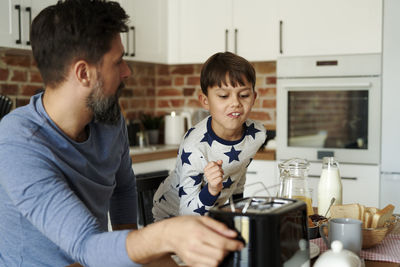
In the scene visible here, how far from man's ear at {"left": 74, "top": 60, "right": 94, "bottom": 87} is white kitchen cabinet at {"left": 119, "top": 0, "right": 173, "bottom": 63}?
2251 millimetres

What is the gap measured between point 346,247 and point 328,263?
194 millimetres

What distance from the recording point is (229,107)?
1776 millimetres

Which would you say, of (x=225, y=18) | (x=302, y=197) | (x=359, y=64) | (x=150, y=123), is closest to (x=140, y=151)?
(x=150, y=123)

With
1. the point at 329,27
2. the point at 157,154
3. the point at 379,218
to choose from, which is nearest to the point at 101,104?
the point at 379,218

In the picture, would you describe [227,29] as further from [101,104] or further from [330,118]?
[101,104]

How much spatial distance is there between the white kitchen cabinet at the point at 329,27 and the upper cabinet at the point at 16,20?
161cm

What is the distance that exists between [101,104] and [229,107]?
1.93 feet

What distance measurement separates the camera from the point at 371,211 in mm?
1438

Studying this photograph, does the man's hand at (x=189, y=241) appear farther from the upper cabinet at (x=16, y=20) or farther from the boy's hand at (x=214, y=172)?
the upper cabinet at (x=16, y=20)

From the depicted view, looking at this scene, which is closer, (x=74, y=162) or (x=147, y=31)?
(x=74, y=162)

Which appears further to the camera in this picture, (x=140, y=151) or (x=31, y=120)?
(x=140, y=151)

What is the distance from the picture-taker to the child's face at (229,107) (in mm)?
1774

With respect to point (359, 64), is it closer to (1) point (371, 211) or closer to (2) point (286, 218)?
(1) point (371, 211)

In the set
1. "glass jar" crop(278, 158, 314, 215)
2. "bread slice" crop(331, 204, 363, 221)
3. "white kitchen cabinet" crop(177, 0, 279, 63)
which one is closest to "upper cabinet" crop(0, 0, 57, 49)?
"white kitchen cabinet" crop(177, 0, 279, 63)
